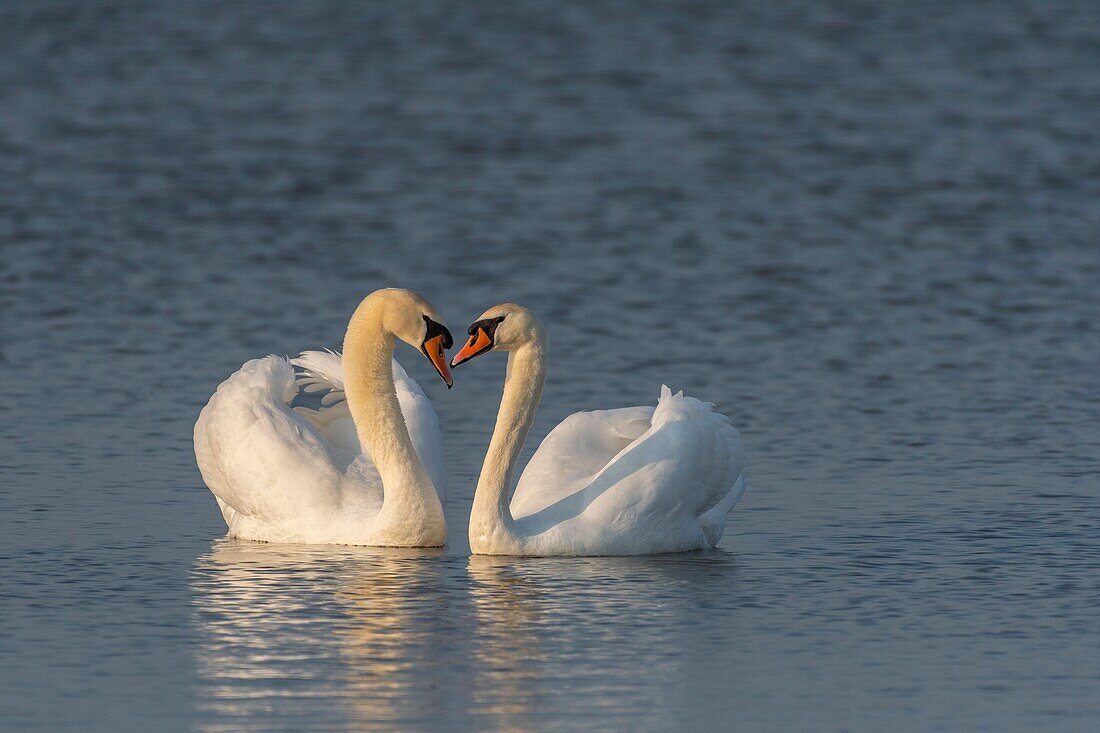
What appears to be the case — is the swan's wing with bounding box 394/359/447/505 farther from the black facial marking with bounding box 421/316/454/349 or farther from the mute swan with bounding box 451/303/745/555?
the black facial marking with bounding box 421/316/454/349

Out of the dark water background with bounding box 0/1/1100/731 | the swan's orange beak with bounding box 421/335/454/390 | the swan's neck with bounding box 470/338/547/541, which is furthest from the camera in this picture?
the swan's orange beak with bounding box 421/335/454/390

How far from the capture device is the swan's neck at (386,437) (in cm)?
1144

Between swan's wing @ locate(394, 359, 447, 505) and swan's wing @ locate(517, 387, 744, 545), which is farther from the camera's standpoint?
swan's wing @ locate(394, 359, 447, 505)

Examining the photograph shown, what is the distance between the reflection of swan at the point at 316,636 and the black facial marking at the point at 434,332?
96cm

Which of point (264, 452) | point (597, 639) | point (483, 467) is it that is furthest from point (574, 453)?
point (597, 639)

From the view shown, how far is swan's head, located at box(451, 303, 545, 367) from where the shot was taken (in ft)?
37.2

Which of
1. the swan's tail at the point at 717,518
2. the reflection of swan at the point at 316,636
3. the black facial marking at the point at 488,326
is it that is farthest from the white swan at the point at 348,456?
the swan's tail at the point at 717,518

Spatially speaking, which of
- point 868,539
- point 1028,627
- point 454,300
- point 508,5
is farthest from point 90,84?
point 1028,627

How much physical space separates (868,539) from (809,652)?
7.78 feet

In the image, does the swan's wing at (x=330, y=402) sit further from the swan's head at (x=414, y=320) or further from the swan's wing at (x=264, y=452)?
the swan's head at (x=414, y=320)

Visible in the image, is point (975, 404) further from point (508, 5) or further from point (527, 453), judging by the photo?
point (508, 5)

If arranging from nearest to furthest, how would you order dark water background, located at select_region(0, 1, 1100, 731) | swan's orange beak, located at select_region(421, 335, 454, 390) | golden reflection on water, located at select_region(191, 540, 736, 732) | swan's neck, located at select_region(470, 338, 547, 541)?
golden reflection on water, located at select_region(191, 540, 736, 732) < dark water background, located at select_region(0, 1, 1100, 731) < swan's neck, located at select_region(470, 338, 547, 541) < swan's orange beak, located at select_region(421, 335, 454, 390)

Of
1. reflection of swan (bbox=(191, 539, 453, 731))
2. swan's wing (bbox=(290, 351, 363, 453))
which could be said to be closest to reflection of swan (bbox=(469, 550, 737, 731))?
reflection of swan (bbox=(191, 539, 453, 731))

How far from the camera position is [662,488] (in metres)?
11.3
